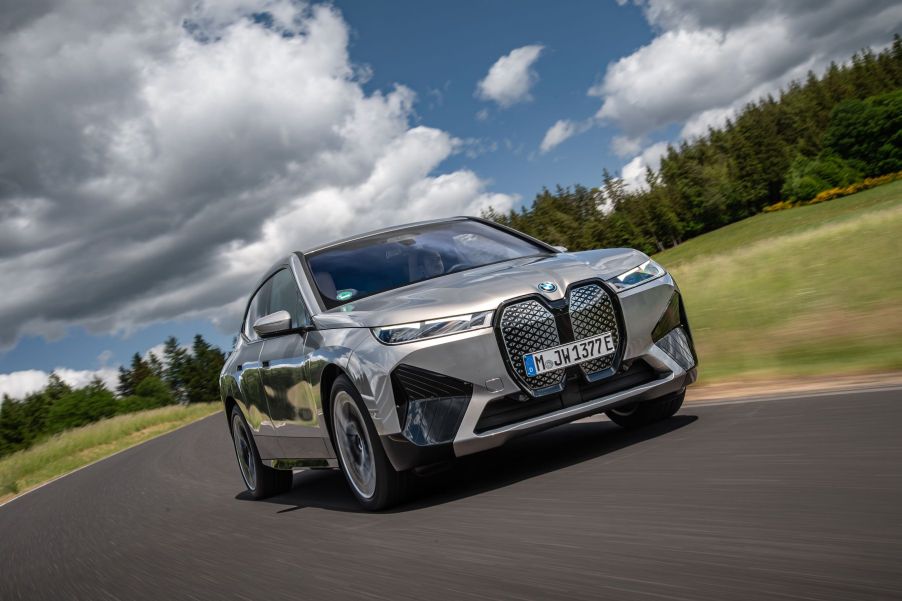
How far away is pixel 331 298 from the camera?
5.62m

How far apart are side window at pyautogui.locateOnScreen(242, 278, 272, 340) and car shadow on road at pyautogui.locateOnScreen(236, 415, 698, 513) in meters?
1.43

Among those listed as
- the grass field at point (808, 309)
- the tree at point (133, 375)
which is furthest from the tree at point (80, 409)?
the grass field at point (808, 309)

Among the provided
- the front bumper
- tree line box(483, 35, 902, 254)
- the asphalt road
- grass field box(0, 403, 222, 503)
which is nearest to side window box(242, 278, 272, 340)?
the asphalt road

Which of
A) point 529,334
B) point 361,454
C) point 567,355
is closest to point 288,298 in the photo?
point 361,454

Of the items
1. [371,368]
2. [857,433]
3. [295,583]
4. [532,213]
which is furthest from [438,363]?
[532,213]

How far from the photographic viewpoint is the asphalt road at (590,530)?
273 cm

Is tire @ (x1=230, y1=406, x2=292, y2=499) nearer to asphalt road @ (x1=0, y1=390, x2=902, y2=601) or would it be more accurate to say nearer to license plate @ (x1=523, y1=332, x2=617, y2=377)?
asphalt road @ (x1=0, y1=390, x2=902, y2=601)

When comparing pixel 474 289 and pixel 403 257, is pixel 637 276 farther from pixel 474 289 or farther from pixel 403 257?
pixel 403 257

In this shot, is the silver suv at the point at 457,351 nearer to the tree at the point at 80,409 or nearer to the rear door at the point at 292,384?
the rear door at the point at 292,384

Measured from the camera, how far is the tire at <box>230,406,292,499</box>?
7355mm

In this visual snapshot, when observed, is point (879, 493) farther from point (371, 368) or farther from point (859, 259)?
point (859, 259)

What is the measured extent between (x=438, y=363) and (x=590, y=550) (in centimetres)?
150

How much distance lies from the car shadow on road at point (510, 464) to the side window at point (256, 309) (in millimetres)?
1426

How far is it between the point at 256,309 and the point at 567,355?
11.9ft
